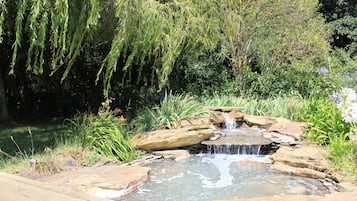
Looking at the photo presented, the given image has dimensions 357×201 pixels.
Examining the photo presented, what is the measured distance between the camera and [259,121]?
762 centimetres

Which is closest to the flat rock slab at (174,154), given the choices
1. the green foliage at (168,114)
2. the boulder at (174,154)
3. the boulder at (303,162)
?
the boulder at (174,154)

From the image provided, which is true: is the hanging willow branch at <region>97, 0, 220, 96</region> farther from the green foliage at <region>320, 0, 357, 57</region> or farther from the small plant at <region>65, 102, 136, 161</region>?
the green foliage at <region>320, 0, 357, 57</region>

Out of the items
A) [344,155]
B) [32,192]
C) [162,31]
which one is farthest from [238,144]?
[32,192]

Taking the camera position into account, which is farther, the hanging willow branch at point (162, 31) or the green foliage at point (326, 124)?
the green foliage at point (326, 124)

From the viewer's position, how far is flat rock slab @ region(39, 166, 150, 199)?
14.2 ft

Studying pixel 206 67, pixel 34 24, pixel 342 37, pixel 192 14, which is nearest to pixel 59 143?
pixel 34 24

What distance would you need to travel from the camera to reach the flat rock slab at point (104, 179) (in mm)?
4326

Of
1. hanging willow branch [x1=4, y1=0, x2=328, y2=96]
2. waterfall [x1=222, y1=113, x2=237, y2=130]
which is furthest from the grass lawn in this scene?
waterfall [x1=222, y1=113, x2=237, y2=130]

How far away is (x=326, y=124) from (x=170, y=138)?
2454 mm

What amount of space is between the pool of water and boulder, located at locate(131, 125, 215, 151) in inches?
12.9

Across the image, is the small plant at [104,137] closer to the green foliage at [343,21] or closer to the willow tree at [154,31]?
the willow tree at [154,31]

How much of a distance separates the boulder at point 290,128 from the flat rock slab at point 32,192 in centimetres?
535

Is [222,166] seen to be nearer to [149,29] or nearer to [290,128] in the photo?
[290,128]

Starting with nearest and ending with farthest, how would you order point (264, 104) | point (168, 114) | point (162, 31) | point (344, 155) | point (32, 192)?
point (32, 192), point (344, 155), point (162, 31), point (168, 114), point (264, 104)
